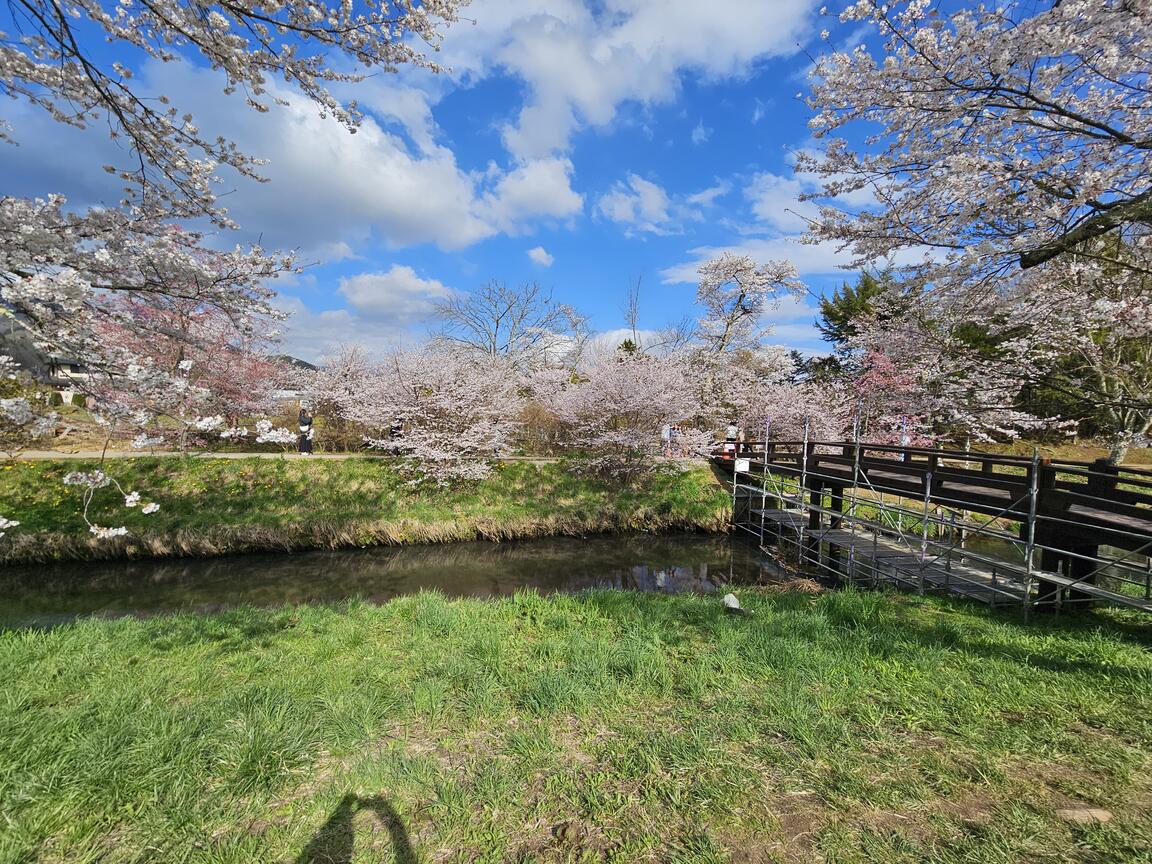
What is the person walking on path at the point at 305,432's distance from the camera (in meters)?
14.5

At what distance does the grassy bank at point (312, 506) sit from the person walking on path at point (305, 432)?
1541mm

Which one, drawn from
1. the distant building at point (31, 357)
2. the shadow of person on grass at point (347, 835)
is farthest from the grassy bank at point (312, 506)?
the shadow of person on grass at point (347, 835)

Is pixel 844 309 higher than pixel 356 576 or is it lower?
higher

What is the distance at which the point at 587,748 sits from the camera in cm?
273

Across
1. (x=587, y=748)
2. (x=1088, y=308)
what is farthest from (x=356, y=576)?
(x=1088, y=308)

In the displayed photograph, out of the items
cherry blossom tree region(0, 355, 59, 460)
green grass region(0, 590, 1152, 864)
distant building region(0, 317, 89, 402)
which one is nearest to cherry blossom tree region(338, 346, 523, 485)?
cherry blossom tree region(0, 355, 59, 460)

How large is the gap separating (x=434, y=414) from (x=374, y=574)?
17.9ft

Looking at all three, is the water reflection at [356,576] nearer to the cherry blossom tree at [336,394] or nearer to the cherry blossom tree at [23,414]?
the cherry blossom tree at [23,414]

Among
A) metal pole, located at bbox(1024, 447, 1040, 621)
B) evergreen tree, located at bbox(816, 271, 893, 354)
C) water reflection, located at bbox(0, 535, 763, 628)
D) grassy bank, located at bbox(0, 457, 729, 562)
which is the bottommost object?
water reflection, located at bbox(0, 535, 763, 628)

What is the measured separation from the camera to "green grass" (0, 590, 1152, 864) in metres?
2.03

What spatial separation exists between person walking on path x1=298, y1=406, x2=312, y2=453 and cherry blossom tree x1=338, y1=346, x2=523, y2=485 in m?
1.25

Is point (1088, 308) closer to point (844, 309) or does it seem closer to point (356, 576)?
point (356, 576)

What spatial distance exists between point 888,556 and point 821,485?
9.33ft

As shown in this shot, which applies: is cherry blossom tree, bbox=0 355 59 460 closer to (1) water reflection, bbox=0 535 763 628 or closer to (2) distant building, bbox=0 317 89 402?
(2) distant building, bbox=0 317 89 402
